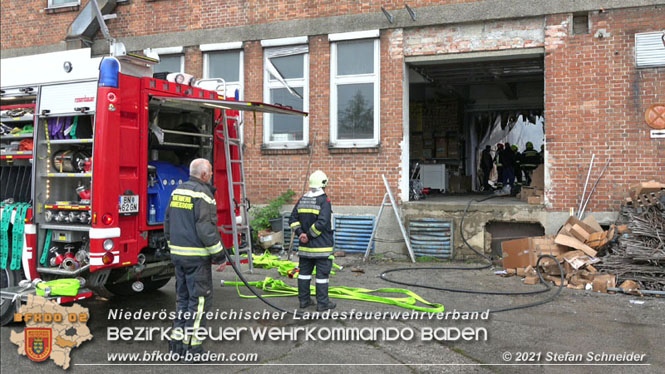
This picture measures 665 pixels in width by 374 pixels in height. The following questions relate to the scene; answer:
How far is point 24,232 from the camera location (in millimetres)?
5828

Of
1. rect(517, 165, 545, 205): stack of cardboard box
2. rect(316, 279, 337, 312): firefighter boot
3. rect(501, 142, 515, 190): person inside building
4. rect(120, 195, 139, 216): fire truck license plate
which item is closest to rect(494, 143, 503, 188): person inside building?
rect(501, 142, 515, 190): person inside building

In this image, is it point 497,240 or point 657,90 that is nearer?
point 657,90

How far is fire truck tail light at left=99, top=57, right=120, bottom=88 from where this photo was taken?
216 inches

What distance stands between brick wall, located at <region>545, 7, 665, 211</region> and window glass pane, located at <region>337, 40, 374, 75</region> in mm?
3384

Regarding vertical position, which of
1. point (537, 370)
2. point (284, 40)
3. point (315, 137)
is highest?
point (284, 40)

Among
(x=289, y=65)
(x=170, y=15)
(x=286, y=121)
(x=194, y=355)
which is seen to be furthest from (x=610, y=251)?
(x=170, y=15)

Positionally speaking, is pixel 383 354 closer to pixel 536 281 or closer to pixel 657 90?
pixel 536 281

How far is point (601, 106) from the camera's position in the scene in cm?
957

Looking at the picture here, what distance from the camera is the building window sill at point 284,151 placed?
37.7 feet

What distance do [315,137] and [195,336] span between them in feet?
23.0

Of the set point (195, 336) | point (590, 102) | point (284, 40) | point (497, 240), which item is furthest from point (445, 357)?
point (284, 40)

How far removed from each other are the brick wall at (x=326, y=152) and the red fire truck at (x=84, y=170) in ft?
15.9

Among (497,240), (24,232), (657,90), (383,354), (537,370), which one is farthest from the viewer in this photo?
(497,240)

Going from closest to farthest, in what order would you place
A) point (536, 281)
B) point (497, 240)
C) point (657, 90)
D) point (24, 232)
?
point (24, 232)
point (536, 281)
point (657, 90)
point (497, 240)
